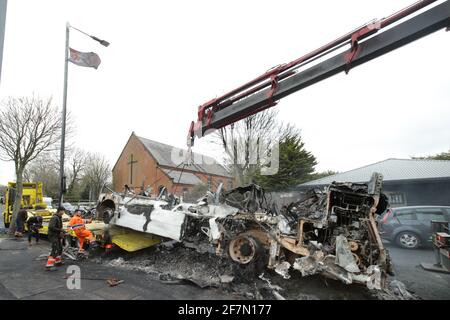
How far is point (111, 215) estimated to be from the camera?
301 inches

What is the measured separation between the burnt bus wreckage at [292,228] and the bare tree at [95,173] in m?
31.3

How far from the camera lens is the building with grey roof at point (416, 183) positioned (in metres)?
15.0

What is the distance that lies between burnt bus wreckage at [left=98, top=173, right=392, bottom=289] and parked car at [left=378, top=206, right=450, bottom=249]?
5.11 metres

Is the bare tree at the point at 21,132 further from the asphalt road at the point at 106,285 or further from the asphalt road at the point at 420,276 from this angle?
the asphalt road at the point at 420,276

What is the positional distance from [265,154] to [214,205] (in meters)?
14.6

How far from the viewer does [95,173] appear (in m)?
37.1

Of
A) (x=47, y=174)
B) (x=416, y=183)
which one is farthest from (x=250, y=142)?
(x=47, y=174)

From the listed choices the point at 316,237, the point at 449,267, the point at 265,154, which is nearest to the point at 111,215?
the point at 316,237

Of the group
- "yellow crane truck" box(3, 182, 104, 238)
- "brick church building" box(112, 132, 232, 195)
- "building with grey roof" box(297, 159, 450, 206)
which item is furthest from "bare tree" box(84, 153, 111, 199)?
"building with grey roof" box(297, 159, 450, 206)

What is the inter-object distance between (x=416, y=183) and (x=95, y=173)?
1447 inches

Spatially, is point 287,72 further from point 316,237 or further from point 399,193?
point 399,193

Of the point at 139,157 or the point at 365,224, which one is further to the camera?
the point at 139,157

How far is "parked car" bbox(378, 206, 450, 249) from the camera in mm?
9148
